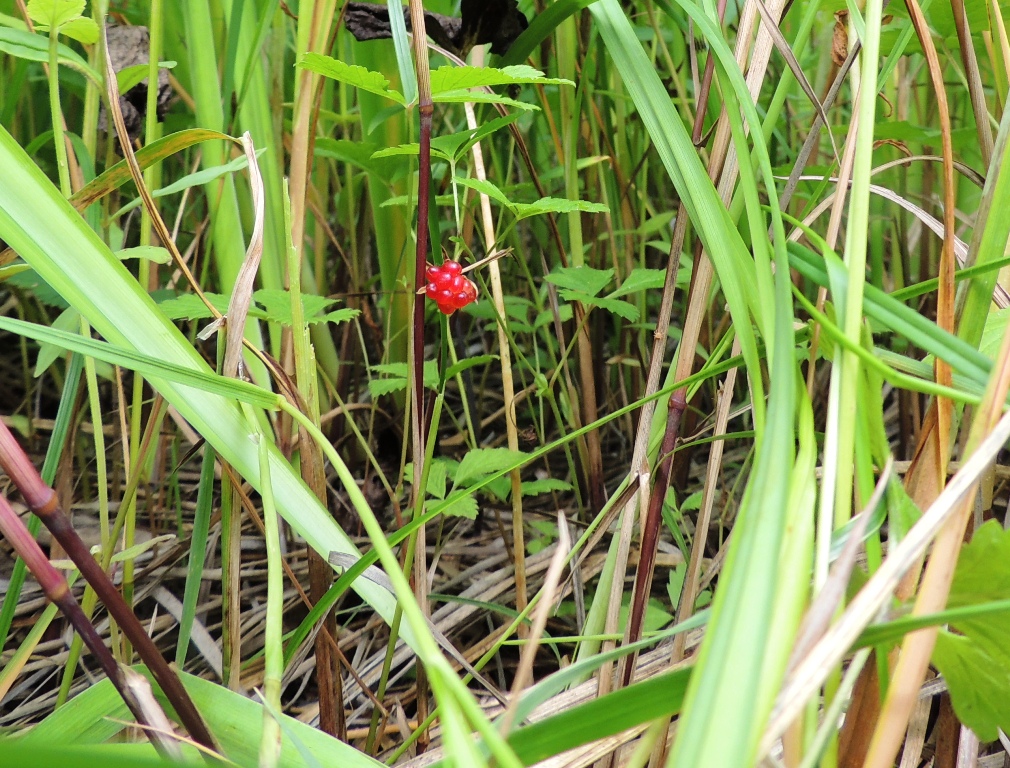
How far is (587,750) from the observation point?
0.50m

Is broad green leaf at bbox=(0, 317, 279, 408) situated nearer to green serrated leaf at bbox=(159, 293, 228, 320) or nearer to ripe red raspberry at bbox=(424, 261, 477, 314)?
ripe red raspberry at bbox=(424, 261, 477, 314)

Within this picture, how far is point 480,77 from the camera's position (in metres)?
0.58

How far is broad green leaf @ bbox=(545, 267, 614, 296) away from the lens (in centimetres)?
92

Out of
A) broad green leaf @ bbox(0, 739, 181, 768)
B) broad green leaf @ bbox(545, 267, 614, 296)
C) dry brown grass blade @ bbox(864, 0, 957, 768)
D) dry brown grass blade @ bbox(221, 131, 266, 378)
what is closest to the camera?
broad green leaf @ bbox(0, 739, 181, 768)

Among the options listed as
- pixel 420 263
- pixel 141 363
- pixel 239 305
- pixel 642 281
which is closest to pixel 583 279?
pixel 642 281

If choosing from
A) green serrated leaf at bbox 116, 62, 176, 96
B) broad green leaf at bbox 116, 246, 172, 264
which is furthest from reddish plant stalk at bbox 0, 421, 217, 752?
green serrated leaf at bbox 116, 62, 176, 96

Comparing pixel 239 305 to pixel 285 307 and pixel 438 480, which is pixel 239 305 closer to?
pixel 285 307

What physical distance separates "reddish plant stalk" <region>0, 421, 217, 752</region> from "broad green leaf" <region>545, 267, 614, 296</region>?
59cm

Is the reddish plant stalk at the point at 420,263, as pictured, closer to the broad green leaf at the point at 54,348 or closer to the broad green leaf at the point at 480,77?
the broad green leaf at the point at 480,77

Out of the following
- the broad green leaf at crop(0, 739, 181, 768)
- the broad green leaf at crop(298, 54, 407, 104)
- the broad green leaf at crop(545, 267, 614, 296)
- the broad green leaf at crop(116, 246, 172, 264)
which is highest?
the broad green leaf at crop(298, 54, 407, 104)

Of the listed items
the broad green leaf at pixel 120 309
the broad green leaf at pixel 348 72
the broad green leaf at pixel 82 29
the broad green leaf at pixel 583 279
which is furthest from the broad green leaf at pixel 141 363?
the broad green leaf at pixel 583 279

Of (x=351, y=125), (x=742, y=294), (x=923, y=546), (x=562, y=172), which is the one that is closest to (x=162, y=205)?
(x=351, y=125)

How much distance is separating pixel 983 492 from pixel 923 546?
1.18 ft

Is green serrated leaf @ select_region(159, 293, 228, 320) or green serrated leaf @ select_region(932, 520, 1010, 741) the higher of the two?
green serrated leaf @ select_region(159, 293, 228, 320)
